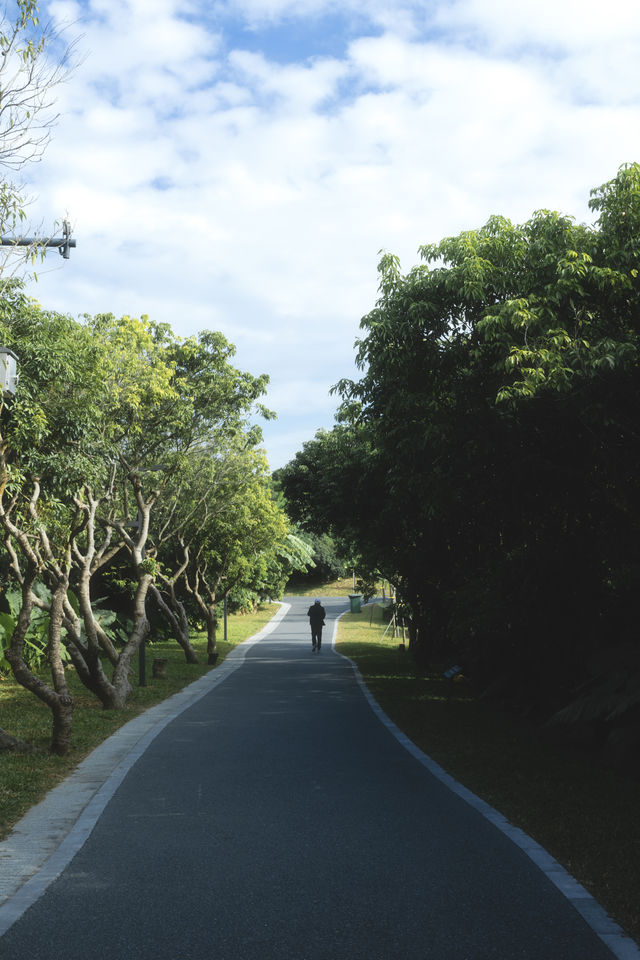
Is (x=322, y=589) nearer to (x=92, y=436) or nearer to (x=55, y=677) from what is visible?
(x=92, y=436)

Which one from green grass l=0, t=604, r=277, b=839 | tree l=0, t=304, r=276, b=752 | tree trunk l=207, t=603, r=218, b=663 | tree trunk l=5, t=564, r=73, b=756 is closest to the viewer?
green grass l=0, t=604, r=277, b=839

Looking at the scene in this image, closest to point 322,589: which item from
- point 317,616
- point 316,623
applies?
point 317,616

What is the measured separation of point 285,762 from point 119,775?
1.76m

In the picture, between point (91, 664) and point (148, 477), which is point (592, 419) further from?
point (148, 477)

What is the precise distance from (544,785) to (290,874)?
389 cm

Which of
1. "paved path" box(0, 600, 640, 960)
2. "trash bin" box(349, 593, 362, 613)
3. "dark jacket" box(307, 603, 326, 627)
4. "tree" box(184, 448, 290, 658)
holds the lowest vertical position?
"trash bin" box(349, 593, 362, 613)

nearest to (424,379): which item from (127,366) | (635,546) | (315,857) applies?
(635,546)

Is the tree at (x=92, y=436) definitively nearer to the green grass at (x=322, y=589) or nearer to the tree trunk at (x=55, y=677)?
the tree trunk at (x=55, y=677)

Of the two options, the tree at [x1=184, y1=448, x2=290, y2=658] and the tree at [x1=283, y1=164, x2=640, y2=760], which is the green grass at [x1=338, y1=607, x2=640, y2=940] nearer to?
the tree at [x1=283, y1=164, x2=640, y2=760]

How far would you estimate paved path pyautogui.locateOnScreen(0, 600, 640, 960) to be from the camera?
4.20 meters

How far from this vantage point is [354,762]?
9484 mm

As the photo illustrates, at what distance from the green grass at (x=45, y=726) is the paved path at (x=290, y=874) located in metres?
0.38

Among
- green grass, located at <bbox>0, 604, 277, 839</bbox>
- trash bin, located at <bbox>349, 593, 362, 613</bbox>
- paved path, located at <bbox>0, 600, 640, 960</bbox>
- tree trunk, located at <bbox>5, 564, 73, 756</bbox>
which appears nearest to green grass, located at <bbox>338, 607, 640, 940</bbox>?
paved path, located at <bbox>0, 600, 640, 960</bbox>

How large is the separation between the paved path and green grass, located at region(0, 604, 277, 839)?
38 centimetres
